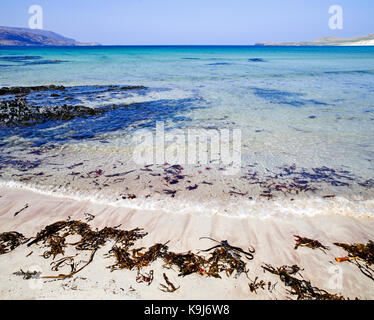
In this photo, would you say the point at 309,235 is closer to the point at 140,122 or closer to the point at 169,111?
the point at 140,122

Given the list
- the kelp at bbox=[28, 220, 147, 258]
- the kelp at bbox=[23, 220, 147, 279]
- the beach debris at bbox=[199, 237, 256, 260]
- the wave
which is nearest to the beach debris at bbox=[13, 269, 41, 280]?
the kelp at bbox=[23, 220, 147, 279]

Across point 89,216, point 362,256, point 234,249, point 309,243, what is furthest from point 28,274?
point 362,256

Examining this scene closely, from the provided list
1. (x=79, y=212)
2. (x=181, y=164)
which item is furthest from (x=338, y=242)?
(x=79, y=212)

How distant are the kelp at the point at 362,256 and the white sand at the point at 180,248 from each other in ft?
0.26

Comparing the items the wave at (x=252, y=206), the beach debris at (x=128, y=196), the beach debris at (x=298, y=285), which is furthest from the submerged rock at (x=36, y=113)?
the beach debris at (x=298, y=285)

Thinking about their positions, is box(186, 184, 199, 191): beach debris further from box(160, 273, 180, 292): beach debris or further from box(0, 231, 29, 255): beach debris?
box(0, 231, 29, 255): beach debris

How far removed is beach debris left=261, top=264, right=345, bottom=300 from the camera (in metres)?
2.44

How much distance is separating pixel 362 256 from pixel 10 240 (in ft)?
15.9

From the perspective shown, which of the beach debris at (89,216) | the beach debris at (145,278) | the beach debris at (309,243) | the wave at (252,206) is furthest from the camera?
the wave at (252,206)

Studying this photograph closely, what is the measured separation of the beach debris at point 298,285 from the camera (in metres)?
2.44

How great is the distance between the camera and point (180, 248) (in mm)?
3082

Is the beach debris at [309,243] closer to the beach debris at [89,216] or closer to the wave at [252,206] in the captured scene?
the wave at [252,206]

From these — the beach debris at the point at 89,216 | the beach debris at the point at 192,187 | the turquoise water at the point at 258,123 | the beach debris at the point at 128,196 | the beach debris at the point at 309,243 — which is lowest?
the beach debris at the point at 309,243

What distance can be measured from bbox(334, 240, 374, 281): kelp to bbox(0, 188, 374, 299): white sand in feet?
0.26
